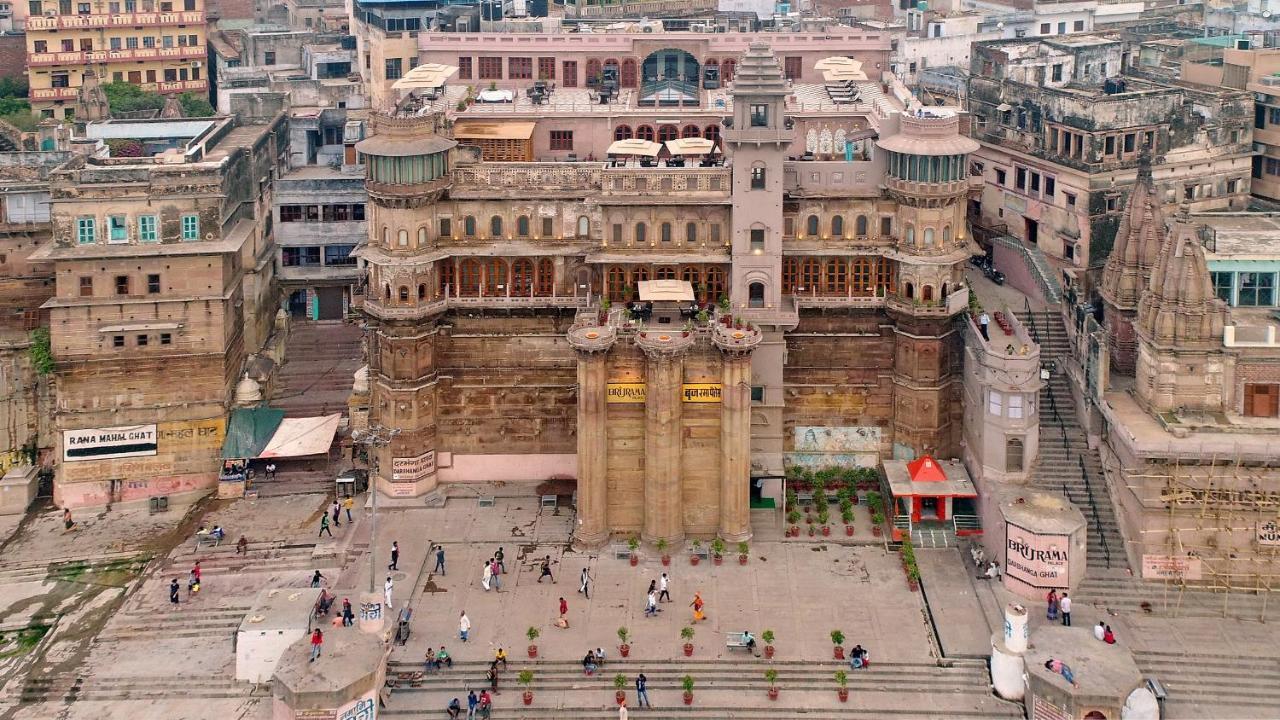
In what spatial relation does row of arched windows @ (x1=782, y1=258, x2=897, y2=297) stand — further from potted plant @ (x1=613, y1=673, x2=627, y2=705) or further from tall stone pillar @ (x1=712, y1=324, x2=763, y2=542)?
potted plant @ (x1=613, y1=673, x2=627, y2=705)

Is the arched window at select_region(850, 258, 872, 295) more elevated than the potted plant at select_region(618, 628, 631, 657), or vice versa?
the arched window at select_region(850, 258, 872, 295)

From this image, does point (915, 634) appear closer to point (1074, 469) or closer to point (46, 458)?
point (1074, 469)

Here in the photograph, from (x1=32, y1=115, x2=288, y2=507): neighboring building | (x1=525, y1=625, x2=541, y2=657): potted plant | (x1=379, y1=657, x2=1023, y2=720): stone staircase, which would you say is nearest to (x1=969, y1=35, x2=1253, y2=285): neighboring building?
(x1=379, y1=657, x2=1023, y2=720): stone staircase

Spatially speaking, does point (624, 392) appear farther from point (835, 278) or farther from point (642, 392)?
point (835, 278)

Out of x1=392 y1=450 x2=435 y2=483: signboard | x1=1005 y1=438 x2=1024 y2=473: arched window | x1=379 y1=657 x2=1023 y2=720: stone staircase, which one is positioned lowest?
x1=379 y1=657 x2=1023 y2=720: stone staircase

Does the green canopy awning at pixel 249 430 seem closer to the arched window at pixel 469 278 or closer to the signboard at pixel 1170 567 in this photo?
the arched window at pixel 469 278

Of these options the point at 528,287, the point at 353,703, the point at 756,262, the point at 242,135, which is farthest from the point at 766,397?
the point at 242,135

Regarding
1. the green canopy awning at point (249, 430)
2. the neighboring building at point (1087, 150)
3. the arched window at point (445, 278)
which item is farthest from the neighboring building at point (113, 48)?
the neighboring building at point (1087, 150)
